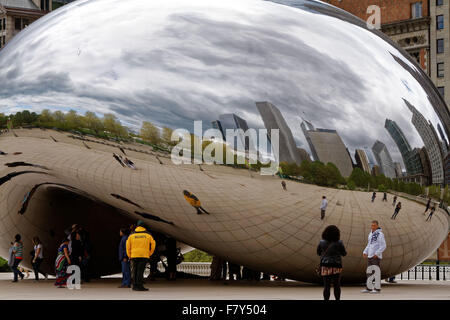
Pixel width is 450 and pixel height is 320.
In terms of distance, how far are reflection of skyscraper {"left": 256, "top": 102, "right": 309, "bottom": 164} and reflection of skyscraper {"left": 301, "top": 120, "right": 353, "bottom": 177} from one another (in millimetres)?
252

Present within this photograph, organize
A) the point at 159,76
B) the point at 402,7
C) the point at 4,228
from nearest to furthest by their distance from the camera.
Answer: the point at 159,76
the point at 4,228
the point at 402,7

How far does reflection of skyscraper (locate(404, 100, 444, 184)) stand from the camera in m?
13.4

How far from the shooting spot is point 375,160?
41.3ft

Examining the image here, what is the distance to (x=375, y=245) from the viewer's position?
1266cm

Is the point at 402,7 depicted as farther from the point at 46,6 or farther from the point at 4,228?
the point at 4,228

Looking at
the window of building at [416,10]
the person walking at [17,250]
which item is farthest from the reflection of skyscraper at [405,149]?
the window of building at [416,10]

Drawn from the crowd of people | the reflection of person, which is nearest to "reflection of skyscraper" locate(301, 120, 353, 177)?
the crowd of people

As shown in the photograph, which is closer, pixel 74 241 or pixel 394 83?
pixel 394 83

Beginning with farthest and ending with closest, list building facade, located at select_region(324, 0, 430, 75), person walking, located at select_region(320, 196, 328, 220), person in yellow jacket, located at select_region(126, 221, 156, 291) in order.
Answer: building facade, located at select_region(324, 0, 430, 75) < person in yellow jacket, located at select_region(126, 221, 156, 291) < person walking, located at select_region(320, 196, 328, 220)

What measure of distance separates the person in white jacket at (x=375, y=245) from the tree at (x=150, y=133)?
3.85m

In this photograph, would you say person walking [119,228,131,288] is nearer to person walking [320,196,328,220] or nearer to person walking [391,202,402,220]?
person walking [320,196,328,220]

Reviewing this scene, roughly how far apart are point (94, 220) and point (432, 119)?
731 cm

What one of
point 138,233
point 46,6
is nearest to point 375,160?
point 138,233
